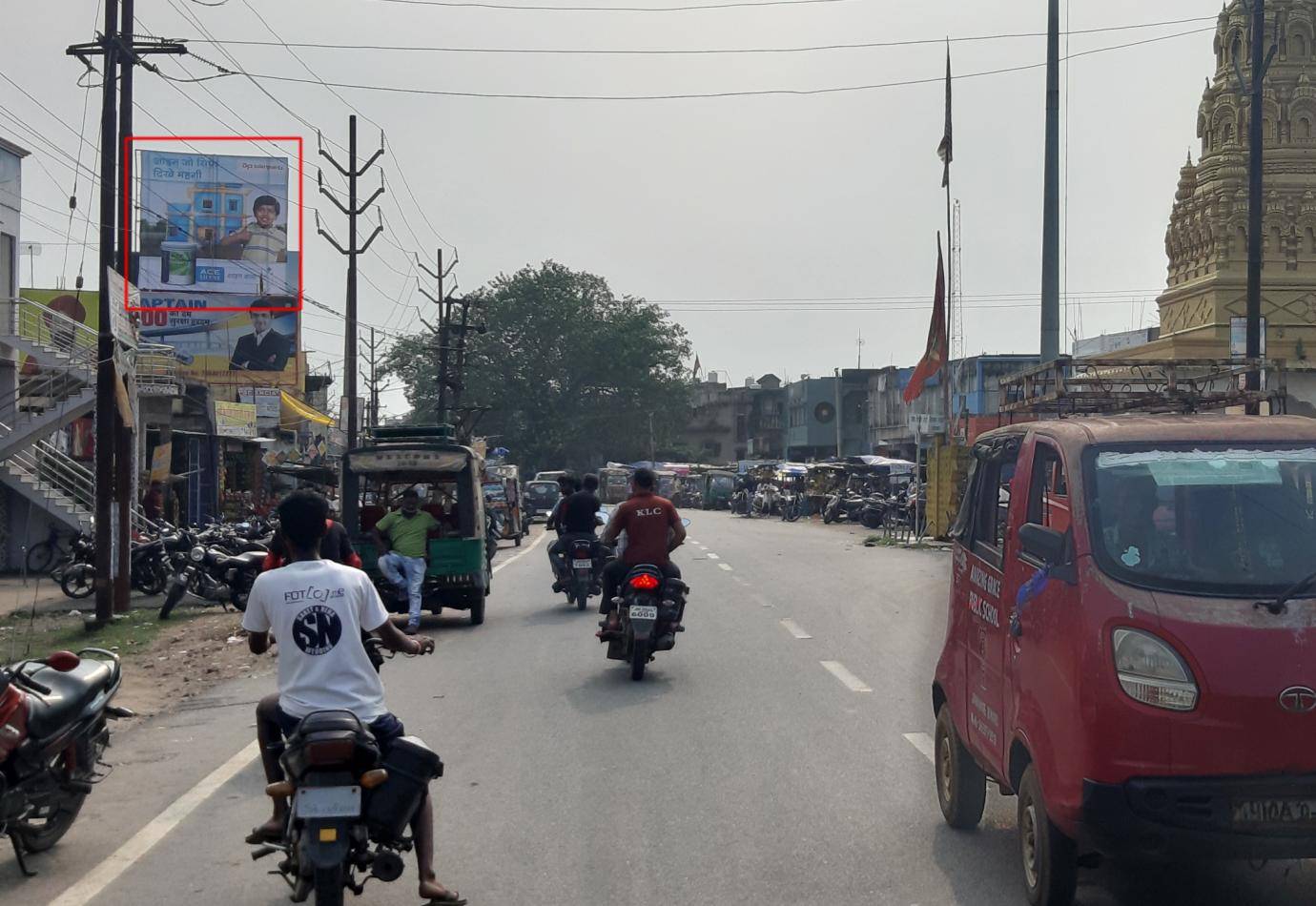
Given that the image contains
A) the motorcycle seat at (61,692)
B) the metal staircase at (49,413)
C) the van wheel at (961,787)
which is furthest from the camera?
the metal staircase at (49,413)

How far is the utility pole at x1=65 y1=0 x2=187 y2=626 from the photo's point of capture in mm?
16609

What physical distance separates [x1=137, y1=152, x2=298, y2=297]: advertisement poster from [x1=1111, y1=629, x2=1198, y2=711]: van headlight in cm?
4970

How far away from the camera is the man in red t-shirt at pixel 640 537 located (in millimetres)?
11641

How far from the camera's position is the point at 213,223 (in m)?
50.7

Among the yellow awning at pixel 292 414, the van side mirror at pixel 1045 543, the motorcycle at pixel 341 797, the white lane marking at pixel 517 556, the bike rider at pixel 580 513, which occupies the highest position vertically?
the yellow awning at pixel 292 414

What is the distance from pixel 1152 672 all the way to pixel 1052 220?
1749cm

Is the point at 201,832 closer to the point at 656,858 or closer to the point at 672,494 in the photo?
the point at 656,858

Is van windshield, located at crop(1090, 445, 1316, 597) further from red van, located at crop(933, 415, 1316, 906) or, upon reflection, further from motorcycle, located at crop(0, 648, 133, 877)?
motorcycle, located at crop(0, 648, 133, 877)

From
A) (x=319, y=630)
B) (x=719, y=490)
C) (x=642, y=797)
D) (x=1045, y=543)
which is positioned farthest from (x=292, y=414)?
(x=1045, y=543)

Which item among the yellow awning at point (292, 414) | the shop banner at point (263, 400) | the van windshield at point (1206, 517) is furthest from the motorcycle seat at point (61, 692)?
the yellow awning at point (292, 414)

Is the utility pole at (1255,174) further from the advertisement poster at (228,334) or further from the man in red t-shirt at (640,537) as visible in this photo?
the advertisement poster at (228,334)

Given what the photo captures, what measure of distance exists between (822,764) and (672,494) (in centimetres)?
6331

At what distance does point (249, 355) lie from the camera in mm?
53750

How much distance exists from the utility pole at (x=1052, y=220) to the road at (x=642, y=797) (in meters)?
8.47
